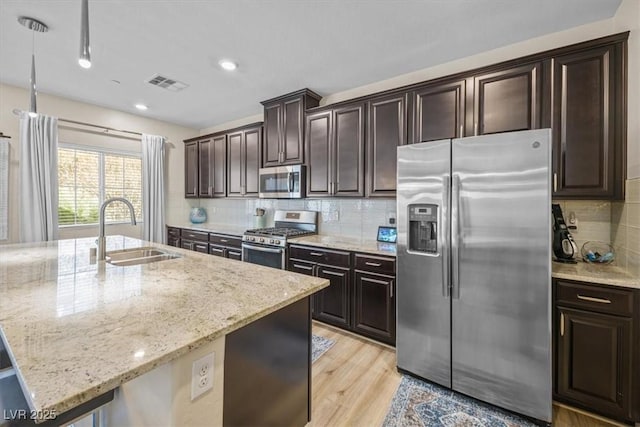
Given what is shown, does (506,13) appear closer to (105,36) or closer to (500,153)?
(500,153)

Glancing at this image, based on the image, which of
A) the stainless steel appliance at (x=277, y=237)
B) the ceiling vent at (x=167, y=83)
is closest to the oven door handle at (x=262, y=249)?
the stainless steel appliance at (x=277, y=237)

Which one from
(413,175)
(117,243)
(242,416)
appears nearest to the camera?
(242,416)

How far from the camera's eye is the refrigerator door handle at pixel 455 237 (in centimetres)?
191

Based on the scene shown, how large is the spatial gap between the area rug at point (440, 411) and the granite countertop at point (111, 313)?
111 centimetres

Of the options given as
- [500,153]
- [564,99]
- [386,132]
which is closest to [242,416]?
[500,153]

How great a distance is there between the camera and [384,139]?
2762 millimetres

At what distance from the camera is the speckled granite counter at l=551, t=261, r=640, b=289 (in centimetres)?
160

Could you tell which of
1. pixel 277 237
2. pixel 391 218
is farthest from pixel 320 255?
pixel 391 218

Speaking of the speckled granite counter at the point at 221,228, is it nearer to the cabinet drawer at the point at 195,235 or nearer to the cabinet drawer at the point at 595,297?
the cabinet drawer at the point at 195,235

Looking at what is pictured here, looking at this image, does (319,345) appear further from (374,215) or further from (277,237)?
(374,215)

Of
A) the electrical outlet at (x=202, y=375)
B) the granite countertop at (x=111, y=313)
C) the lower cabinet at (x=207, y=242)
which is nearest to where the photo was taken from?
the granite countertop at (x=111, y=313)

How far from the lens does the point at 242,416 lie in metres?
1.08

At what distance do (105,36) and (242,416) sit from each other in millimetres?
2867

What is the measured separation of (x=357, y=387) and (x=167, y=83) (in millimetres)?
3549
